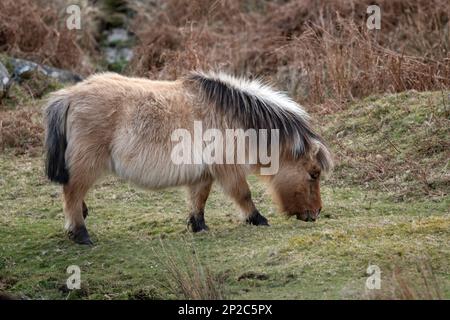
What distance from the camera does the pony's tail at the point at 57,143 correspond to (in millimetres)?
8125

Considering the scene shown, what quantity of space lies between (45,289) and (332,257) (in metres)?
2.36

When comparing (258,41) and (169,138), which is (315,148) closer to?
(169,138)

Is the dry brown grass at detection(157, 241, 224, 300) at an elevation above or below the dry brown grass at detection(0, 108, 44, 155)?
below

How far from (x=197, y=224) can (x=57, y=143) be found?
153cm

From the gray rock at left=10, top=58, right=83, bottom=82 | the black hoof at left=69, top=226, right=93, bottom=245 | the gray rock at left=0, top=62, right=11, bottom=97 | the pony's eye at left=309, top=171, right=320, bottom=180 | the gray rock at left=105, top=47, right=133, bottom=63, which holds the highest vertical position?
the gray rock at left=105, top=47, right=133, bottom=63

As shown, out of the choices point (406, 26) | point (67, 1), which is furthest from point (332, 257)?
point (67, 1)

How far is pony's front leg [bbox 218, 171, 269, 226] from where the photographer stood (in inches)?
331

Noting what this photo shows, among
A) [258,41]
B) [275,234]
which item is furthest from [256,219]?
[258,41]

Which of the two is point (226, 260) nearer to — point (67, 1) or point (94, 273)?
point (94, 273)

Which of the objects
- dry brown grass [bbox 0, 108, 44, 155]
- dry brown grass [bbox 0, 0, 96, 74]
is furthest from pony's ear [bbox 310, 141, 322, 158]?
dry brown grass [bbox 0, 0, 96, 74]

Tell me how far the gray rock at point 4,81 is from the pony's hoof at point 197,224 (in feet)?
19.3

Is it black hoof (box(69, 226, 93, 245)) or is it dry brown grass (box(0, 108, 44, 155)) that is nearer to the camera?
black hoof (box(69, 226, 93, 245))

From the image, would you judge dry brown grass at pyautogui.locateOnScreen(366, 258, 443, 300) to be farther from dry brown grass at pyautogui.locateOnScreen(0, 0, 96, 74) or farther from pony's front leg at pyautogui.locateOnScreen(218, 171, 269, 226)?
dry brown grass at pyautogui.locateOnScreen(0, 0, 96, 74)

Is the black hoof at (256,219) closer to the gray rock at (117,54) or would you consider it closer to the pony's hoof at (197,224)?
the pony's hoof at (197,224)
